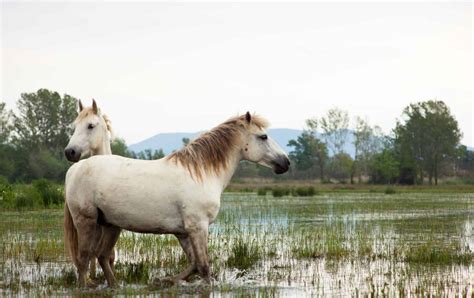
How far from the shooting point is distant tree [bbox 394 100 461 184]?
6519 cm

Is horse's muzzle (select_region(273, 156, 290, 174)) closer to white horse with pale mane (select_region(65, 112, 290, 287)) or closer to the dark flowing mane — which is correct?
the dark flowing mane

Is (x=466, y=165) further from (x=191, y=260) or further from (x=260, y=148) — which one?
(x=191, y=260)

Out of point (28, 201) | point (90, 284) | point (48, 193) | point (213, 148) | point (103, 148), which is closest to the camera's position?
point (90, 284)

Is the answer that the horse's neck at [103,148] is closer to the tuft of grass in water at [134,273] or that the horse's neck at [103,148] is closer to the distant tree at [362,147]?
the tuft of grass in water at [134,273]

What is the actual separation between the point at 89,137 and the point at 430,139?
199 ft

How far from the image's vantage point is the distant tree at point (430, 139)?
214 ft

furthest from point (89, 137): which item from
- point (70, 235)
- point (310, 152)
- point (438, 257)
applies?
point (310, 152)

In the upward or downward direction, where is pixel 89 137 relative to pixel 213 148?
upward

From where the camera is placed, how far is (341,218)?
1853 cm

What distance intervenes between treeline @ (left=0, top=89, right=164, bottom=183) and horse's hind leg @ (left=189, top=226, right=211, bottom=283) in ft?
168

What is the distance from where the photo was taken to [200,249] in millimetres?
7641

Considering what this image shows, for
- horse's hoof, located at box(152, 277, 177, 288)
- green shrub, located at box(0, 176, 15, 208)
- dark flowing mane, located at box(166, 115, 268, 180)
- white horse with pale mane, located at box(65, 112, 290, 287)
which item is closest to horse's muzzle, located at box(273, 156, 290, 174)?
dark flowing mane, located at box(166, 115, 268, 180)

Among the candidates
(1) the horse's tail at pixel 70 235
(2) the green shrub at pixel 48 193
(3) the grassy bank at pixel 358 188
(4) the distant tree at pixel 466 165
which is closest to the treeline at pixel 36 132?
(3) the grassy bank at pixel 358 188

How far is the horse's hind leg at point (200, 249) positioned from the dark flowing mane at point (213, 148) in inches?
25.9
